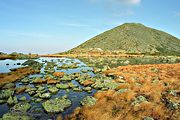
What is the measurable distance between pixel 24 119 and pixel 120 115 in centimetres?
1083

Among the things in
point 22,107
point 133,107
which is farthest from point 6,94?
point 133,107

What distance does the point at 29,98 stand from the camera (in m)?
29.3

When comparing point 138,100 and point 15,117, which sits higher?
point 138,100

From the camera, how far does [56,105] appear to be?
24938 mm

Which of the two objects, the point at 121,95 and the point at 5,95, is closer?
the point at 121,95

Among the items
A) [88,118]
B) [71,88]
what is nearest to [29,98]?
[71,88]

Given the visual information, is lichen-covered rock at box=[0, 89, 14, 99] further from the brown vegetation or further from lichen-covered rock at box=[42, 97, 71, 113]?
the brown vegetation

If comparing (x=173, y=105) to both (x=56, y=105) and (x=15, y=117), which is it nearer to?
(x=56, y=105)

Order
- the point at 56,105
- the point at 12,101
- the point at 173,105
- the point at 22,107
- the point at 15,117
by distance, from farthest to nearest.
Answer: the point at 12,101 → the point at 56,105 → the point at 22,107 → the point at 173,105 → the point at 15,117

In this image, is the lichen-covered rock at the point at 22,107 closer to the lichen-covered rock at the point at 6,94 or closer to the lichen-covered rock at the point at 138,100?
the lichen-covered rock at the point at 6,94

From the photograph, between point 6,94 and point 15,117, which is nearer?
point 15,117

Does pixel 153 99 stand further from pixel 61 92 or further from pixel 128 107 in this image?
pixel 61 92

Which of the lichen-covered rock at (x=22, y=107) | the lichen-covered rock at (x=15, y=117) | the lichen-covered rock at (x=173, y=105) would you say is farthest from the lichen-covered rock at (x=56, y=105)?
the lichen-covered rock at (x=173, y=105)

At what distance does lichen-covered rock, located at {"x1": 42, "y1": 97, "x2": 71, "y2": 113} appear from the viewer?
78.0 feet
